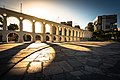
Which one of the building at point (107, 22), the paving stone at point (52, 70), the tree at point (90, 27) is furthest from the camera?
the tree at point (90, 27)

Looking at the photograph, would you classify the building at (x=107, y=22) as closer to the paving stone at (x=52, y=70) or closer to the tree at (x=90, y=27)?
the tree at (x=90, y=27)

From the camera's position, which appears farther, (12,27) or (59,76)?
(12,27)

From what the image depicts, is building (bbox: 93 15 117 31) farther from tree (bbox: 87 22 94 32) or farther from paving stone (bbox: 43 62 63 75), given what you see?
paving stone (bbox: 43 62 63 75)

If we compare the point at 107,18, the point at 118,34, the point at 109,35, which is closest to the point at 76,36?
the point at 109,35

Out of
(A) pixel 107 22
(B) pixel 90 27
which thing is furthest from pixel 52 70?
(B) pixel 90 27

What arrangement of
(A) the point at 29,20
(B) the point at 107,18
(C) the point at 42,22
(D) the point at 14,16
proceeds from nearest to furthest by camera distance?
(D) the point at 14,16, (A) the point at 29,20, (C) the point at 42,22, (B) the point at 107,18

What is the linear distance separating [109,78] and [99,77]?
0.30m

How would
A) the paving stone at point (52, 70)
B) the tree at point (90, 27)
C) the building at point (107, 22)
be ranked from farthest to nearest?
Result: the tree at point (90, 27)
the building at point (107, 22)
the paving stone at point (52, 70)

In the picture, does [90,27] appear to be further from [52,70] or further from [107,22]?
[52,70]

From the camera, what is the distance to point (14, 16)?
24.0 m

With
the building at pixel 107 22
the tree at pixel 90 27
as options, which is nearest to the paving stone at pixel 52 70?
the building at pixel 107 22

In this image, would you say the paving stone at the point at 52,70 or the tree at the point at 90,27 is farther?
the tree at the point at 90,27

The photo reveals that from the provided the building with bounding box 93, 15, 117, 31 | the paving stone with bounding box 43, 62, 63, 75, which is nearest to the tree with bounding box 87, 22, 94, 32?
the building with bounding box 93, 15, 117, 31

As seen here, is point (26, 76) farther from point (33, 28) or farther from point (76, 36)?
point (76, 36)
